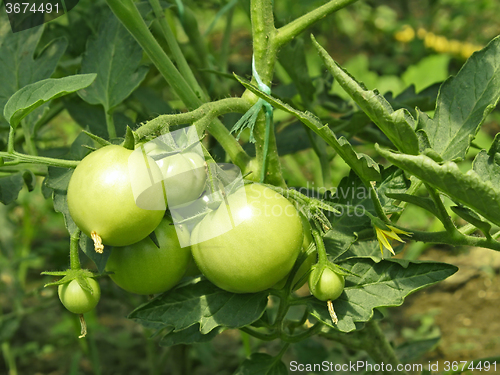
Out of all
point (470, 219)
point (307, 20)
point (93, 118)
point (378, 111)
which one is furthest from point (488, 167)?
point (93, 118)

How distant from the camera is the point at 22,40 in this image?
75 centimetres

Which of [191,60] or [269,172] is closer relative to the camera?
[269,172]

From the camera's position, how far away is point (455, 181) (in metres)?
0.44

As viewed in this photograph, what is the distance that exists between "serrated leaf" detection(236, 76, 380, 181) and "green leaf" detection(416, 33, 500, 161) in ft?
0.31

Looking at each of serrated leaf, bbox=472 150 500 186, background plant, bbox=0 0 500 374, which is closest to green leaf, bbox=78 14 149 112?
background plant, bbox=0 0 500 374

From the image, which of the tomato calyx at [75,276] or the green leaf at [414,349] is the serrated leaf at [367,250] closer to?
the tomato calyx at [75,276]

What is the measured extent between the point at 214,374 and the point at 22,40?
1.14 m

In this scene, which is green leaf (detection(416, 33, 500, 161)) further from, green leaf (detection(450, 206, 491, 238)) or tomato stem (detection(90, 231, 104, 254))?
tomato stem (detection(90, 231, 104, 254))

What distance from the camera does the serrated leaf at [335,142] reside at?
46 centimetres

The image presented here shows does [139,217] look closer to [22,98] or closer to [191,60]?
A: [22,98]

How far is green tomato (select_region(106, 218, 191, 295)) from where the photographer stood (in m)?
0.54

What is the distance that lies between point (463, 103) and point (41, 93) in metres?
0.48

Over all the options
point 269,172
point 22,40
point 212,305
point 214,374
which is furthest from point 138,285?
point 214,374

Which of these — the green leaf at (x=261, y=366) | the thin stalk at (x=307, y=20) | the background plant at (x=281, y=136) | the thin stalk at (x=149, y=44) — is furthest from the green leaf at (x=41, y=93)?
the green leaf at (x=261, y=366)
